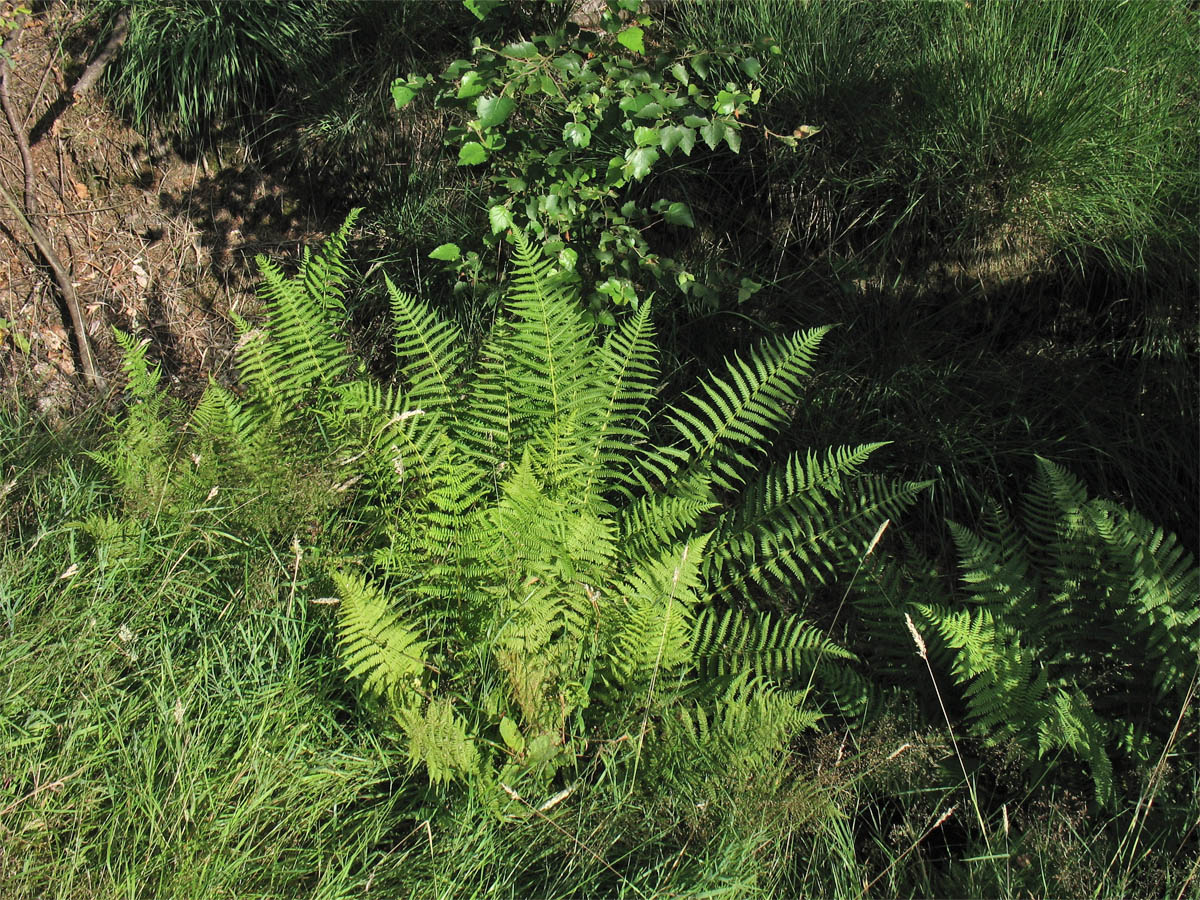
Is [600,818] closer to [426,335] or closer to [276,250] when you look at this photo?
[426,335]

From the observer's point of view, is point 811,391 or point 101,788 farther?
point 811,391

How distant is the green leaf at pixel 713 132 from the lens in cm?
315

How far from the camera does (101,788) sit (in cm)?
210

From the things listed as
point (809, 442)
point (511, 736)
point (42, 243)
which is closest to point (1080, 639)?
point (809, 442)

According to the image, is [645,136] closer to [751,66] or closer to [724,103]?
[724,103]

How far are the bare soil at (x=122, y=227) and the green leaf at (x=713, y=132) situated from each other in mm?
1969

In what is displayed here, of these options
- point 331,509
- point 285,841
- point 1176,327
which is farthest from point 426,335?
point 1176,327

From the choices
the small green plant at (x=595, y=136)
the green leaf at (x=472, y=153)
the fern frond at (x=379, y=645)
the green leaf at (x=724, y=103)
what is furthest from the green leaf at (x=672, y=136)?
the fern frond at (x=379, y=645)

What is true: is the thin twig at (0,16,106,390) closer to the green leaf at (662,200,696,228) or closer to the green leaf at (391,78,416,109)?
the green leaf at (391,78,416,109)

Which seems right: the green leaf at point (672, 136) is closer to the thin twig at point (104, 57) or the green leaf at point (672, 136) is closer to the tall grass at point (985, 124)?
the tall grass at point (985, 124)

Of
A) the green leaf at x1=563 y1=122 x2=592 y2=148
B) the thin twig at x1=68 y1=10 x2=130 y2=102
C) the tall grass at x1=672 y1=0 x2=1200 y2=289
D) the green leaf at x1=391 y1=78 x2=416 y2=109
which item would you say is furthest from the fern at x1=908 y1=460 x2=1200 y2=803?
the thin twig at x1=68 y1=10 x2=130 y2=102

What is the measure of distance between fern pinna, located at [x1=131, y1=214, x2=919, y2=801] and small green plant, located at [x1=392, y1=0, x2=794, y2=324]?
0.24m

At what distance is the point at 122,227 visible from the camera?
4418mm

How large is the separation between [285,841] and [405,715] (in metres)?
0.37
